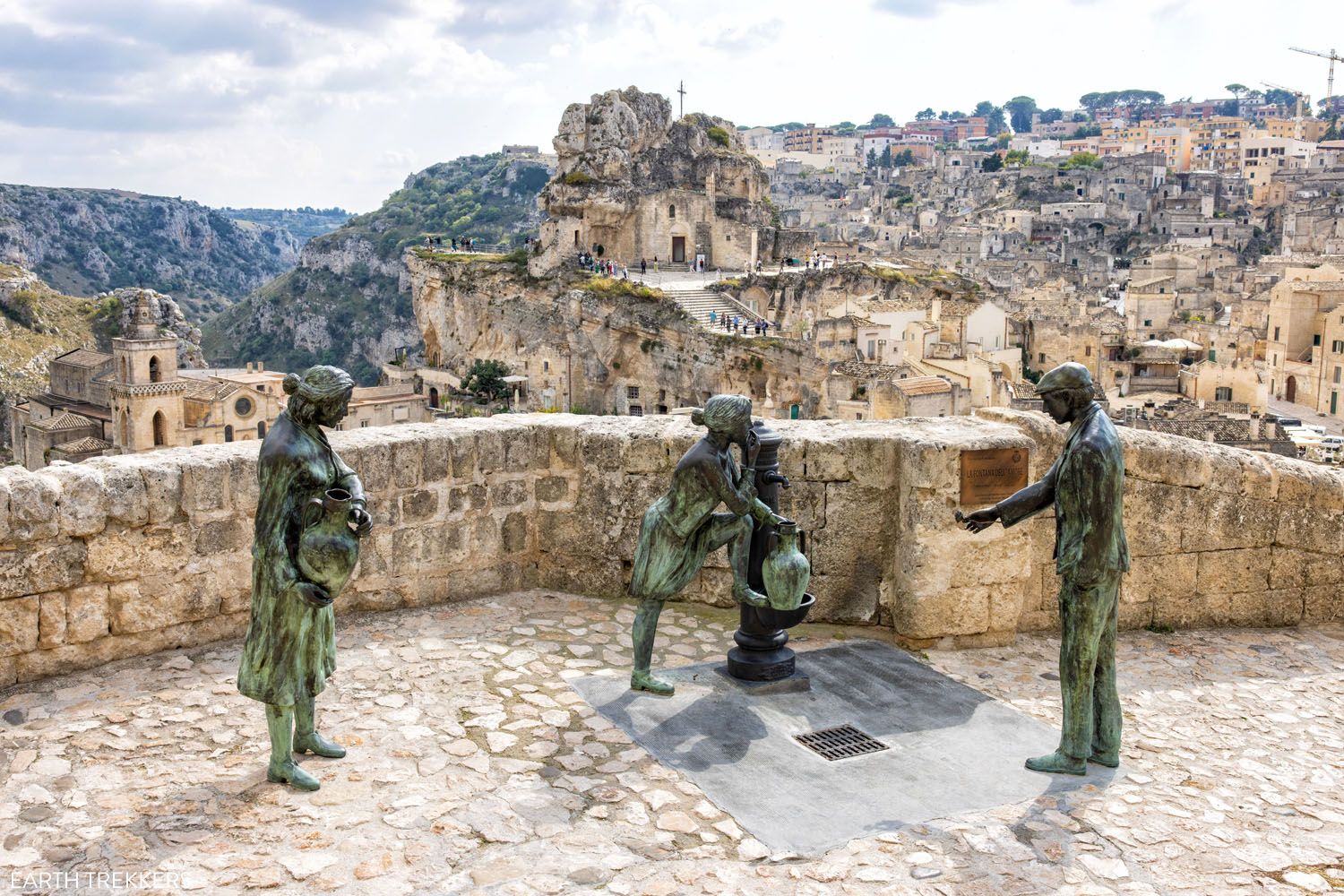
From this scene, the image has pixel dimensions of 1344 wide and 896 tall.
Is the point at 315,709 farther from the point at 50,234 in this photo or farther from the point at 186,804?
the point at 50,234

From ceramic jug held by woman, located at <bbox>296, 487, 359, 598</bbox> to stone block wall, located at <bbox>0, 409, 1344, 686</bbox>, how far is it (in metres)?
1.64

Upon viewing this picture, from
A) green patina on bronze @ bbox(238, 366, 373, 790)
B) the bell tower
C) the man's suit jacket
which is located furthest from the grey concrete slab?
the bell tower

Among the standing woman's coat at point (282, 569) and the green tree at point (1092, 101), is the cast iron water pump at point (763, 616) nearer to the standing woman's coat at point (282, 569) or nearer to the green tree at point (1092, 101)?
the standing woman's coat at point (282, 569)

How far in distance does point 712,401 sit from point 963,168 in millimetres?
120520

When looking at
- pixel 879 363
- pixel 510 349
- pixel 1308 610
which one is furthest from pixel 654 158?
pixel 1308 610

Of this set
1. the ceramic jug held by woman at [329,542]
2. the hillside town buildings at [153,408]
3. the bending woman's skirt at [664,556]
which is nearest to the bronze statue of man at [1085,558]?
the bending woman's skirt at [664,556]

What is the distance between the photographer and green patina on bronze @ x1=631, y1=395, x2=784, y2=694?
4781 millimetres

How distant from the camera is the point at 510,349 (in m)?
59.0

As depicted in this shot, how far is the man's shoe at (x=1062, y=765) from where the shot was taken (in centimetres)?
431

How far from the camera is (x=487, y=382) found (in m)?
57.4

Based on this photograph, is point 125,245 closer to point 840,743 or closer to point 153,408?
point 153,408

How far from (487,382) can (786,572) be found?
53503 mm

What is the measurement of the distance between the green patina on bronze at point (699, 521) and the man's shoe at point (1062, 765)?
1259 millimetres

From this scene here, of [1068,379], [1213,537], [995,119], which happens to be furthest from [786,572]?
[995,119]
